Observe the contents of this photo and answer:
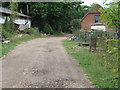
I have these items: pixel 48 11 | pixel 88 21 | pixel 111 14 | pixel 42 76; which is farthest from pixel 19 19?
pixel 111 14

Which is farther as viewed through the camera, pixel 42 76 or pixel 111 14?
pixel 42 76

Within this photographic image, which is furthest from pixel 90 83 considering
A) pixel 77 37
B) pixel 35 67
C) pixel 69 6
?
pixel 69 6

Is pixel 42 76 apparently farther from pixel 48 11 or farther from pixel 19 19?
pixel 48 11

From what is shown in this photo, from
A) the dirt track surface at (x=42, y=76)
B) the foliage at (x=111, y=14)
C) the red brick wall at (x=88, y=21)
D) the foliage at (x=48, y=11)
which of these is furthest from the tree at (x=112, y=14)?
the red brick wall at (x=88, y=21)

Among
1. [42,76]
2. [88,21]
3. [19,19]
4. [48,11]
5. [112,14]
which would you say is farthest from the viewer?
[88,21]

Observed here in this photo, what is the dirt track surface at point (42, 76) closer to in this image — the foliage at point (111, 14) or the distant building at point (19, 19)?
the foliage at point (111, 14)

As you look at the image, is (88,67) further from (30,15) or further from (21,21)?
(30,15)

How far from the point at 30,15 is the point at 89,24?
12.5m

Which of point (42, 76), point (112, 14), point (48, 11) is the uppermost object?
point (48, 11)

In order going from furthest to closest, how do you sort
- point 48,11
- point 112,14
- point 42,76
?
point 48,11 < point 42,76 < point 112,14

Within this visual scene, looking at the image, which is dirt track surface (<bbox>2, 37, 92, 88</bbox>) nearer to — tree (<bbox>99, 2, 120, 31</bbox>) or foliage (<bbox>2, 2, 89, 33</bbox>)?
tree (<bbox>99, 2, 120, 31</bbox>)

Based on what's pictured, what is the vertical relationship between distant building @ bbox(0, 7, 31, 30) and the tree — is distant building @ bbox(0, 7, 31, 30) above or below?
Answer: above

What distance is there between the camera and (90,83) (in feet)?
20.2

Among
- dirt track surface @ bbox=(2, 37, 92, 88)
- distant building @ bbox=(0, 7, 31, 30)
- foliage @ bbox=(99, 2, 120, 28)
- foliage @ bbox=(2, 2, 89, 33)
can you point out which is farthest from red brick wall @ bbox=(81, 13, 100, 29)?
foliage @ bbox=(99, 2, 120, 28)
